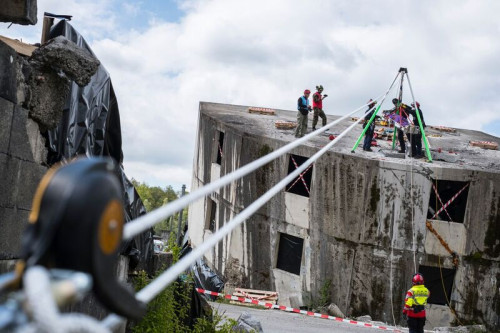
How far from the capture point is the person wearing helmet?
36.4ft

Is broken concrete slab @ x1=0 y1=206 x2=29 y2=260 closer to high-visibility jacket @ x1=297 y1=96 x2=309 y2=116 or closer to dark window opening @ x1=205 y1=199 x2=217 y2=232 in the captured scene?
high-visibility jacket @ x1=297 y1=96 x2=309 y2=116

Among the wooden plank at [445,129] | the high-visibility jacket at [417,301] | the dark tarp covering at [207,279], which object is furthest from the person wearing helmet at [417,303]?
the wooden plank at [445,129]

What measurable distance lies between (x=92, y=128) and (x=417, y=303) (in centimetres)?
674

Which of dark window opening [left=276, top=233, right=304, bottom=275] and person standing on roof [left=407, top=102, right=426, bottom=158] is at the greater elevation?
person standing on roof [left=407, top=102, right=426, bottom=158]

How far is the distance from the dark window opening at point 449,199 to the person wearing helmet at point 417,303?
5872 mm

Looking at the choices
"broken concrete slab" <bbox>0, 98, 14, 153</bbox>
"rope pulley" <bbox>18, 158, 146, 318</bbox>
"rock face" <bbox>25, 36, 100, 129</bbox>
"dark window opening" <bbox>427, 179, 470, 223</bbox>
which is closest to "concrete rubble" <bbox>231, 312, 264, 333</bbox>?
"rock face" <bbox>25, 36, 100, 129</bbox>

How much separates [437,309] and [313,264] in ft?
11.3

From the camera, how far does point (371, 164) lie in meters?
16.7

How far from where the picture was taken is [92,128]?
7.20m

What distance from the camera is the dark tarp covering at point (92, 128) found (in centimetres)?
650

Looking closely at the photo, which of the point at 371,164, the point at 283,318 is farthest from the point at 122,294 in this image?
the point at 371,164

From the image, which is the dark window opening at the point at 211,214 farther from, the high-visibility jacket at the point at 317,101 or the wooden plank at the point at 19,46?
the wooden plank at the point at 19,46

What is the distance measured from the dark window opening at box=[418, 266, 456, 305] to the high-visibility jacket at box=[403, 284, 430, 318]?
19.5 feet

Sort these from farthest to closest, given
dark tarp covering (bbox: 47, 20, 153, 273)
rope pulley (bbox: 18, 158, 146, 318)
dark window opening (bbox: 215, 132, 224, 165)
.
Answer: dark window opening (bbox: 215, 132, 224, 165), dark tarp covering (bbox: 47, 20, 153, 273), rope pulley (bbox: 18, 158, 146, 318)
